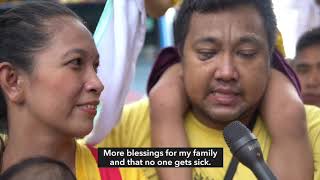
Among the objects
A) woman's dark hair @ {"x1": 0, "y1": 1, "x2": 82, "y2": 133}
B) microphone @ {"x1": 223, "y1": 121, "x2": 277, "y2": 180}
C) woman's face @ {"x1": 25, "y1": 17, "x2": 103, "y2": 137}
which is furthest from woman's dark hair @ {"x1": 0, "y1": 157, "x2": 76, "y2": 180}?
microphone @ {"x1": 223, "y1": 121, "x2": 277, "y2": 180}

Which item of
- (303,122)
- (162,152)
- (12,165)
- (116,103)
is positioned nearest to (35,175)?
(12,165)

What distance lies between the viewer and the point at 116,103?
186 cm

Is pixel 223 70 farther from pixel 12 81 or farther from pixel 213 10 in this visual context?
pixel 12 81

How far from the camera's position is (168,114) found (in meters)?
1.83

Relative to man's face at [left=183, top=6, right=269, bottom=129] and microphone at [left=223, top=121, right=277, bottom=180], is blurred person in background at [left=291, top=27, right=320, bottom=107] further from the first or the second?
microphone at [left=223, top=121, right=277, bottom=180]

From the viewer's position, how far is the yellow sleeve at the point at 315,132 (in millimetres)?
1859

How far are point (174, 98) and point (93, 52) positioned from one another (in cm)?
29

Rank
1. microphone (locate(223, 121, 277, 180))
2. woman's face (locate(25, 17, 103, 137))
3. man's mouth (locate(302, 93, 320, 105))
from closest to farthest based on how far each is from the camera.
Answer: microphone (locate(223, 121, 277, 180)) → woman's face (locate(25, 17, 103, 137)) → man's mouth (locate(302, 93, 320, 105))

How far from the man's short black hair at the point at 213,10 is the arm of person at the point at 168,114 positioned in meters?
0.13

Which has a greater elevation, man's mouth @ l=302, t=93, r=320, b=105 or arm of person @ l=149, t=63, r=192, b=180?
arm of person @ l=149, t=63, r=192, b=180

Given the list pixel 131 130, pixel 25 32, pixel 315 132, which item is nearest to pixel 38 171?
pixel 25 32

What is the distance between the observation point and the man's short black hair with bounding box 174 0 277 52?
1.83 meters

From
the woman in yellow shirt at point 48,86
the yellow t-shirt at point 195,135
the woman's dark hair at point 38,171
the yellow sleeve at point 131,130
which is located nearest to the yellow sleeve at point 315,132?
the yellow t-shirt at point 195,135

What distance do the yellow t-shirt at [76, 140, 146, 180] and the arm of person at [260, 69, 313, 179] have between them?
36 cm
